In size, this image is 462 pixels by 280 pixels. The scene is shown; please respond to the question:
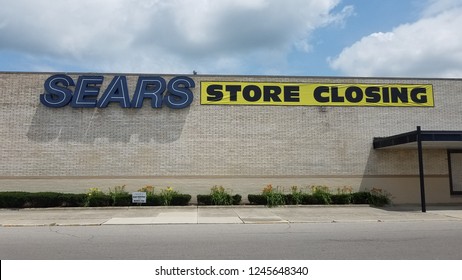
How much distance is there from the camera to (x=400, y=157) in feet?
73.8

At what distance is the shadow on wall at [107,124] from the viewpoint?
21453 millimetres

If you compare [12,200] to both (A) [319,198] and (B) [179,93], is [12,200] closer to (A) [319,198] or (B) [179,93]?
(B) [179,93]

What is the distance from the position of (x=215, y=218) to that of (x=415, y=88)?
549 inches

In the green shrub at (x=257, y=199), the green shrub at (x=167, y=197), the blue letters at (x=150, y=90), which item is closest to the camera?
the green shrub at (x=167, y=197)

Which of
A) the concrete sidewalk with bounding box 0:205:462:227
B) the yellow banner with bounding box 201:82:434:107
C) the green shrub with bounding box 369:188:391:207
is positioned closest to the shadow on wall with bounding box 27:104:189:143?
the yellow banner with bounding box 201:82:434:107

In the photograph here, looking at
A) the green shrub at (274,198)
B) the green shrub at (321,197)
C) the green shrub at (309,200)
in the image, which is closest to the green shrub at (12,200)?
the green shrub at (274,198)

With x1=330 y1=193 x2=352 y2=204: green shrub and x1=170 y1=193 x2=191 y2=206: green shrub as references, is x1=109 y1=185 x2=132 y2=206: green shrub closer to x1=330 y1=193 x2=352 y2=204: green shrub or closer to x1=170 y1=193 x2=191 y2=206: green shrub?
x1=170 y1=193 x2=191 y2=206: green shrub

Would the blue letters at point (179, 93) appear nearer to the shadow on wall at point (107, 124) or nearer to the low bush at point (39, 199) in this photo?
the shadow on wall at point (107, 124)

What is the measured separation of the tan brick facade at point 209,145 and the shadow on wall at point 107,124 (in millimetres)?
49

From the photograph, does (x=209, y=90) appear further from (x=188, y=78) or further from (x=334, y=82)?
(x=334, y=82)

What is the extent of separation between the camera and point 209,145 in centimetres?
2189

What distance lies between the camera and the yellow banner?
73.5 ft

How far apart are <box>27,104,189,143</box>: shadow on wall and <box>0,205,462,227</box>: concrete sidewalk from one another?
158 inches

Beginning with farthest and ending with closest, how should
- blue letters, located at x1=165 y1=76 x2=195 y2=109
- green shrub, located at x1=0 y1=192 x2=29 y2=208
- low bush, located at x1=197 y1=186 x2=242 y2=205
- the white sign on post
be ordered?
blue letters, located at x1=165 y1=76 x2=195 y2=109, low bush, located at x1=197 y1=186 x2=242 y2=205, the white sign on post, green shrub, located at x1=0 y1=192 x2=29 y2=208
